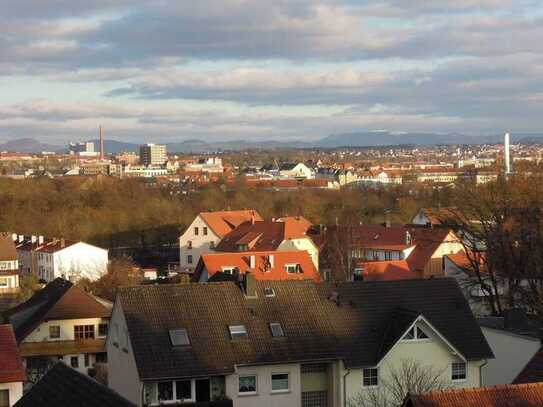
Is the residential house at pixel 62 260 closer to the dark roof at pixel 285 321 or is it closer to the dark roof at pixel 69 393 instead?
the dark roof at pixel 285 321

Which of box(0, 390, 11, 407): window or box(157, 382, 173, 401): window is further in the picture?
box(157, 382, 173, 401): window

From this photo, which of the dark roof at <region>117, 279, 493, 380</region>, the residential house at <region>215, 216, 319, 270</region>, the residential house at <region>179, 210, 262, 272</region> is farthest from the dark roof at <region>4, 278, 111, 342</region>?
the residential house at <region>179, 210, 262, 272</region>

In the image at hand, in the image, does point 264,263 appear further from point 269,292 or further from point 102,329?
point 269,292

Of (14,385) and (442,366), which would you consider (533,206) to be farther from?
(14,385)

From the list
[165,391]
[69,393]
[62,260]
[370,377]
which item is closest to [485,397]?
[69,393]

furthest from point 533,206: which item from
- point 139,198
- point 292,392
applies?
point 139,198

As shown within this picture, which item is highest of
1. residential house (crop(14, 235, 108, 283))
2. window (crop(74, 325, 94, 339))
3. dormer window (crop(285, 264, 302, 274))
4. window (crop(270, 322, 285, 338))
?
window (crop(270, 322, 285, 338))

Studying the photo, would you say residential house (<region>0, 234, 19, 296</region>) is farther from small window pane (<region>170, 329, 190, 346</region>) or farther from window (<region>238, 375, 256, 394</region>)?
window (<region>238, 375, 256, 394</region>)
